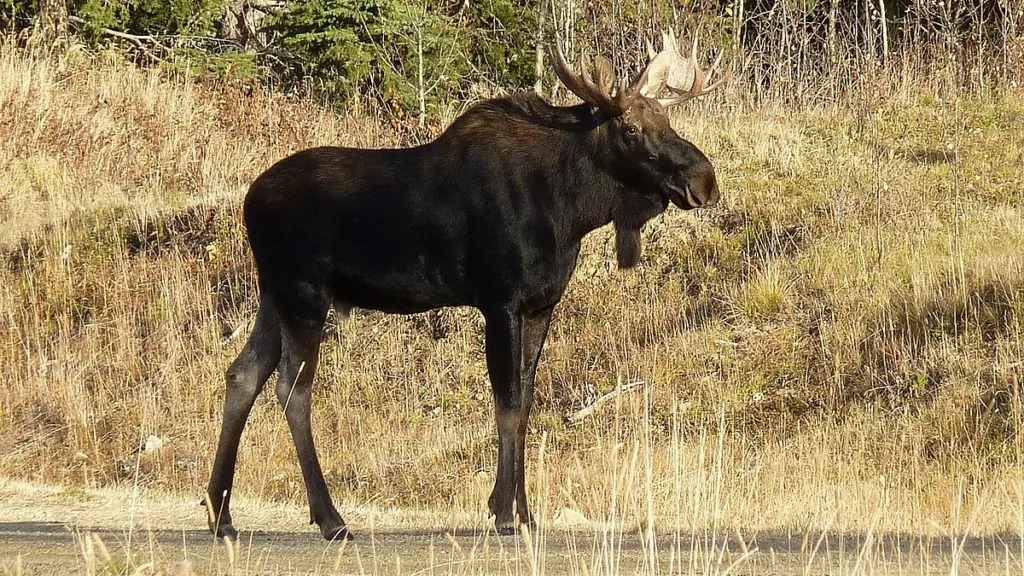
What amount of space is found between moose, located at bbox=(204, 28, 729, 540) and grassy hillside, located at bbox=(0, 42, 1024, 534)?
1.31 m

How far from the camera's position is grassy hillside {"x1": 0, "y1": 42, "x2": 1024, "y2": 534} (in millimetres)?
10727

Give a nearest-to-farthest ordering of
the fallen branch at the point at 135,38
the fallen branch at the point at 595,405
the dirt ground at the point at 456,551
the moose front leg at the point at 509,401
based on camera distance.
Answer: the dirt ground at the point at 456,551, the moose front leg at the point at 509,401, the fallen branch at the point at 595,405, the fallen branch at the point at 135,38

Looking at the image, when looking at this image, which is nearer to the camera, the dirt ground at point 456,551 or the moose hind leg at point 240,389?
the dirt ground at point 456,551

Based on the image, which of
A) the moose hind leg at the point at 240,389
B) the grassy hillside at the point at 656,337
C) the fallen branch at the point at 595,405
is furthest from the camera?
the fallen branch at the point at 595,405

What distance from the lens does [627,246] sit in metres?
8.96

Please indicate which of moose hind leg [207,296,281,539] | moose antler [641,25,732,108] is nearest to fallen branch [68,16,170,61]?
moose antler [641,25,732,108]

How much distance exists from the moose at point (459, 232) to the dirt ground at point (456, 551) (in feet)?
2.08

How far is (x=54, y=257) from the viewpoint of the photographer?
15.6 m

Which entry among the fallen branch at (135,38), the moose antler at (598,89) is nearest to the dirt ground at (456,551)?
the moose antler at (598,89)

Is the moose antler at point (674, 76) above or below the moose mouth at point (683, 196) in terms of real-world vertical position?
above

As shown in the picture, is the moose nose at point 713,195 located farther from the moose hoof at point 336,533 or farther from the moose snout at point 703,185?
the moose hoof at point 336,533

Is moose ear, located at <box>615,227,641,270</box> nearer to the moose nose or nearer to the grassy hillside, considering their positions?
the moose nose

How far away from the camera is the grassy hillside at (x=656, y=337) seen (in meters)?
10.7

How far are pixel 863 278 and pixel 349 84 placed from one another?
797 centimetres
